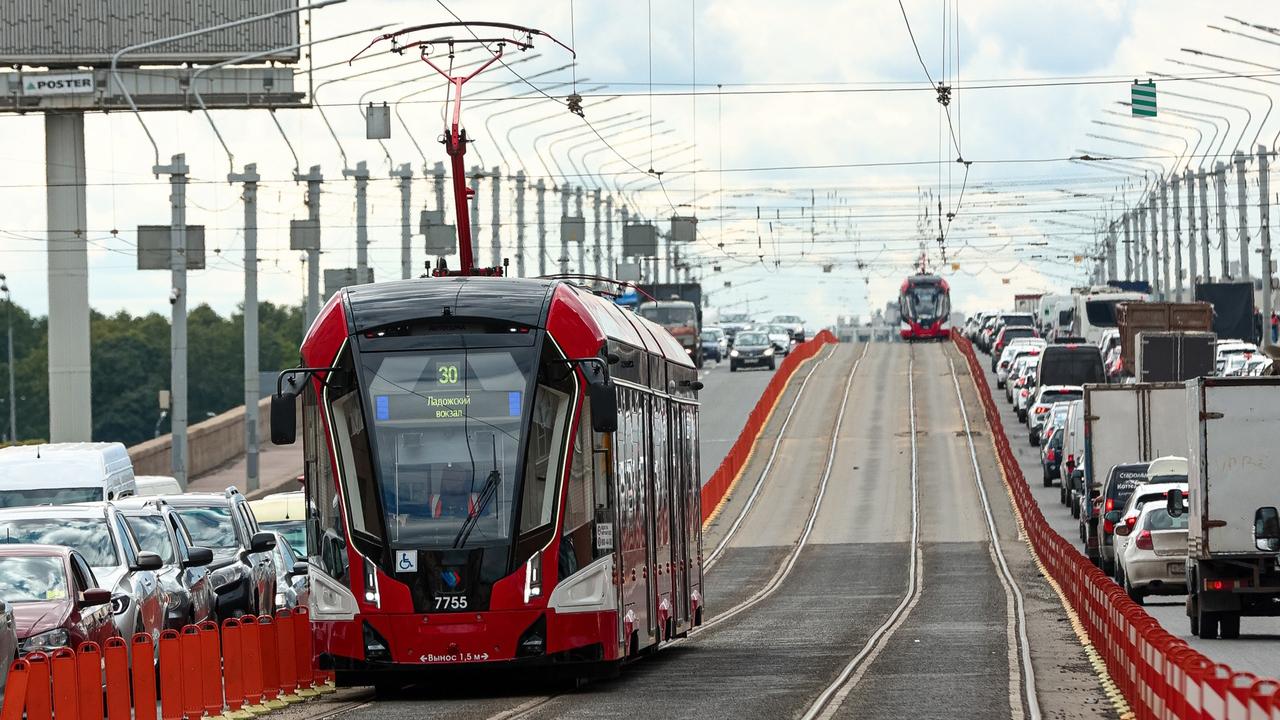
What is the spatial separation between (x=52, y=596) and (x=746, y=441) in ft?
159

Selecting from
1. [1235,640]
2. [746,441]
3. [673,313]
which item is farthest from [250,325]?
[673,313]

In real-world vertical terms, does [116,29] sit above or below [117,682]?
above

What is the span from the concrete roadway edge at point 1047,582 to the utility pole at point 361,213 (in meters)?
16.6

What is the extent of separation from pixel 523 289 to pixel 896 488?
129ft

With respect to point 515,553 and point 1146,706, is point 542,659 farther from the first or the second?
point 1146,706

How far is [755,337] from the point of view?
328 feet

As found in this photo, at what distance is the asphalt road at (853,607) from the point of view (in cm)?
1661

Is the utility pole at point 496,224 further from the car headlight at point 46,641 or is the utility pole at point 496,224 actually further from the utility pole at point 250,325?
the car headlight at point 46,641

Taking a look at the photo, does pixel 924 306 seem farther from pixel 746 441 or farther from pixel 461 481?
pixel 461 481

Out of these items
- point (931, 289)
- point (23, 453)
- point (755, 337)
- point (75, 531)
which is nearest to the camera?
point (75, 531)

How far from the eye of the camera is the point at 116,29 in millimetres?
60094

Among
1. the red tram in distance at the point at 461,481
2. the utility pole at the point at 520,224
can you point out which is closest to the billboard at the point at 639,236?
the utility pole at the point at 520,224

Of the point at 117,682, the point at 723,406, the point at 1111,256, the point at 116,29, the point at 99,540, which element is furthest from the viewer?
the point at 1111,256

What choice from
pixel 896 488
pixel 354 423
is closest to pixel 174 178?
pixel 896 488
